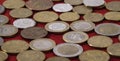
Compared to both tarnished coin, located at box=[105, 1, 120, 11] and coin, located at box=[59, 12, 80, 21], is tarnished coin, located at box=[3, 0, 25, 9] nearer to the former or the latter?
coin, located at box=[59, 12, 80, 21]

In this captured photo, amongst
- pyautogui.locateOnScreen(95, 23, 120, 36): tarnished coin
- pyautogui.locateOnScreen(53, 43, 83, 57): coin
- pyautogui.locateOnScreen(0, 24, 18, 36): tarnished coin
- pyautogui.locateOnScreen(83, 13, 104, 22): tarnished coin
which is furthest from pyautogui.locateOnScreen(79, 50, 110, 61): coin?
pyautogui.locateOnScreen(0, 24, 18, 36): tarnished coin

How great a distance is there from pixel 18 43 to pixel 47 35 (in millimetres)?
146

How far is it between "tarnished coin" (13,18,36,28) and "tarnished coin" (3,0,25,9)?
148mm

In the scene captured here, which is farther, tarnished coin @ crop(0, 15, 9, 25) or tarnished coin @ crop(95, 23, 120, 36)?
tarnished coin @ crop(0, 15, 9, 25)

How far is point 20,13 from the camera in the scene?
166 cm

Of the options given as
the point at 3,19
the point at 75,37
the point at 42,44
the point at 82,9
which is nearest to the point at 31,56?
the point at 42,44

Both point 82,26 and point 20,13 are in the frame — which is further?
point 20,13

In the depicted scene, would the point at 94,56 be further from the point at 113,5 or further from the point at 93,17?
the point at 113,5

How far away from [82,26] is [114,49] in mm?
228

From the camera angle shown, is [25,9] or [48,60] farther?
[25,9]

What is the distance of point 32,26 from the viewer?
1.55m

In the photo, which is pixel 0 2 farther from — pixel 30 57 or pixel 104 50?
A: pixel 104 50

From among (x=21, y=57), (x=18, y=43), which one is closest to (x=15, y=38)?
(x=18, y=43)

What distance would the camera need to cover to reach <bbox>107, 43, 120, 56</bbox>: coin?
1.35 meters
